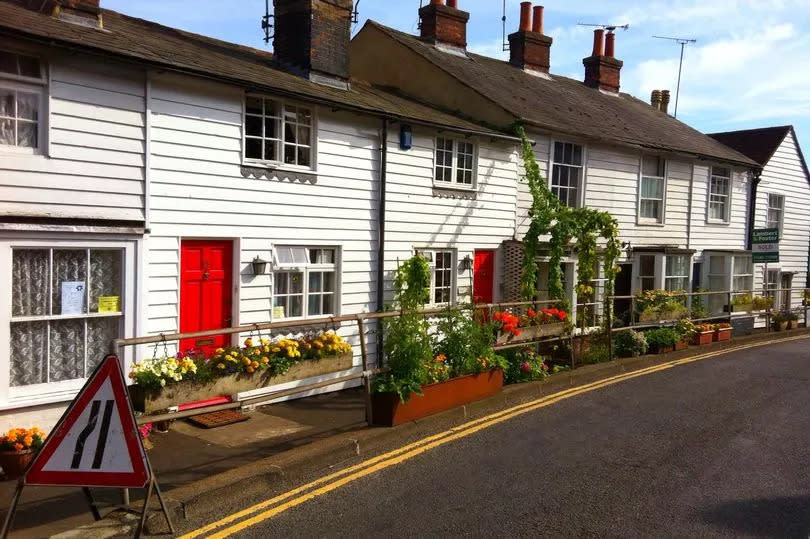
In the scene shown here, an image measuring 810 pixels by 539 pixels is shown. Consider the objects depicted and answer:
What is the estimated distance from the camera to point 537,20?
2106cm

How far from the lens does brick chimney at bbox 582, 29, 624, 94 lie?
2362 centimetres

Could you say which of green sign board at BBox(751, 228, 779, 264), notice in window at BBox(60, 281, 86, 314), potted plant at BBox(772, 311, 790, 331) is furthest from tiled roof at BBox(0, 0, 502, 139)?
potted plant at BBox(772, 311, 790, 331)

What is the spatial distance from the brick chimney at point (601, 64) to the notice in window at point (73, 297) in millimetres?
19801

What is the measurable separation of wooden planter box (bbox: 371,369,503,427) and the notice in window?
378 cm

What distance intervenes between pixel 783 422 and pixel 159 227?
29.3 feet

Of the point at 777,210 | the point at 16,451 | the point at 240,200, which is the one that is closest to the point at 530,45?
the point at 777,210

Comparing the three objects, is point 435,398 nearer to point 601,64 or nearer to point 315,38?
point 315,38

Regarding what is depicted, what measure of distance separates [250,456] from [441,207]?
7.44 metres

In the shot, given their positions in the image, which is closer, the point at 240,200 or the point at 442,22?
the point at 240,200

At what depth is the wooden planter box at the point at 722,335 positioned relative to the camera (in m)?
17.6

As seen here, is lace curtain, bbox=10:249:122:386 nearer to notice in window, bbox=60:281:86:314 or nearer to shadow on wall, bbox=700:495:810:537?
notice in window, bbox=60:281:86:314

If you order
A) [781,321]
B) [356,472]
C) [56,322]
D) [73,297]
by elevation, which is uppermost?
[73,297]

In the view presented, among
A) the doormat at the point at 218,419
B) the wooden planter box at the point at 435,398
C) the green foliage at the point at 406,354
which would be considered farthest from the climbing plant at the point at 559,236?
the doormat at the point at 218,419

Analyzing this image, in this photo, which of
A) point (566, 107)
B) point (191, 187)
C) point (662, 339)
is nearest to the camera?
point (191, 187)
